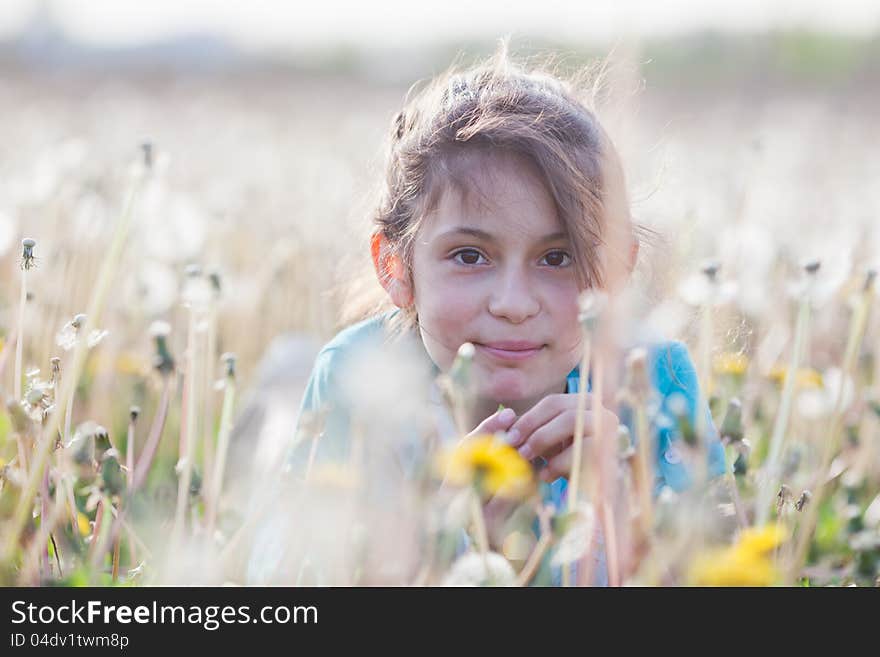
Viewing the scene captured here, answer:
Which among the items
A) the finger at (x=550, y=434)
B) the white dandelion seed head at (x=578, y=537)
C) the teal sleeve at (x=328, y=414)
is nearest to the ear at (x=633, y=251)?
the finger at (x=550, y=434)

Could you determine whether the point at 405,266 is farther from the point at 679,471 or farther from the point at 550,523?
the point at 550,523

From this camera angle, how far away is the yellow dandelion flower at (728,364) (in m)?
1.86

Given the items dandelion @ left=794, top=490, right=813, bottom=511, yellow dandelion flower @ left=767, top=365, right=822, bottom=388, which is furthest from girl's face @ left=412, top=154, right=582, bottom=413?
yellow dandelion flower @ left=767, top=365, right=822, bottom=388

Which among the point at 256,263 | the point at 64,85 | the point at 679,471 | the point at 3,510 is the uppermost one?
the point at 64,85

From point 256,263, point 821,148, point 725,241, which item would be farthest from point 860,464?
point 821,148

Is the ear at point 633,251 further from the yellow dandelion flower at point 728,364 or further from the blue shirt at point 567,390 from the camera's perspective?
the yellow dandelion flower at point 728,364

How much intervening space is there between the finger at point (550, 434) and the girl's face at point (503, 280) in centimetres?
15

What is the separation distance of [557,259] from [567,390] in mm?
284

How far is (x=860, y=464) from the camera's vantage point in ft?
5.45

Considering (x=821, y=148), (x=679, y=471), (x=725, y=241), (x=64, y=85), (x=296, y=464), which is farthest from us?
(x=64, y=85)

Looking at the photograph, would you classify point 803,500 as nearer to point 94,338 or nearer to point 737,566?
point 737,566

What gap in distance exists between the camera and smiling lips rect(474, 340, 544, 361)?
1439 mm
